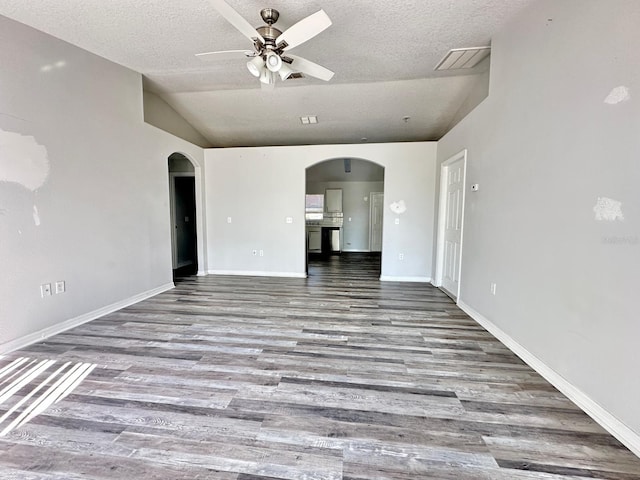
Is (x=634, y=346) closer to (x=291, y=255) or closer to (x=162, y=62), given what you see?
(x=291, y=255)

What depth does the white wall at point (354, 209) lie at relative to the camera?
931 cm

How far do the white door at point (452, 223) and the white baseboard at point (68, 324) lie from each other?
4.56 m

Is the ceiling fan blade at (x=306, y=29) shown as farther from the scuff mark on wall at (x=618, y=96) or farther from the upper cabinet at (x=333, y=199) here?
the upper cabinet at (x=333, y=199)

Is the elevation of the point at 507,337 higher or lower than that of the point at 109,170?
lower

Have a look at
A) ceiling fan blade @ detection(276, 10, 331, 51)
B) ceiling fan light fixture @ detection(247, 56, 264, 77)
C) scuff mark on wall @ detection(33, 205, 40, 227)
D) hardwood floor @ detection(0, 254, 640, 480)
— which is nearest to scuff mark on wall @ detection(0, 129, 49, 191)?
scuff mark on wall @ detection(33, 205, 40, 227)

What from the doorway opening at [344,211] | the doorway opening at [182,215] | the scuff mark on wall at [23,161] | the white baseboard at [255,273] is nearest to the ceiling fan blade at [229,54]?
the scuff mark on wall at [23,161]

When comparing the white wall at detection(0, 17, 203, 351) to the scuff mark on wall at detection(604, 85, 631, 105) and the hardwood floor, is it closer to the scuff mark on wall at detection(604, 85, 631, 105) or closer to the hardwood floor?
the hardwood floor

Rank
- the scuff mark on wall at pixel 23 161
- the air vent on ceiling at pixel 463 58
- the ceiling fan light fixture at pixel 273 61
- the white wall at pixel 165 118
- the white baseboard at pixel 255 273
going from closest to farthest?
the scuff mark on wall at pixel 23 161
the ceiling fan light fixture at pixel 273 61
the air vent on ceiling at pixel 463 58
the white wall at pixel 165 118
the white baseboard at pixel 255 273

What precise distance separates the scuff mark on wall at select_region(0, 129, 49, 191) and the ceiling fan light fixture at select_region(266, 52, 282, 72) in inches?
93.0

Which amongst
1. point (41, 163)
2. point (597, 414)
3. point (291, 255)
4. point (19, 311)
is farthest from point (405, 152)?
point (19, 311)

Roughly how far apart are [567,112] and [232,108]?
504 centimetres

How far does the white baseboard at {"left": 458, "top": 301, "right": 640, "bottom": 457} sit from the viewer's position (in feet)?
5.04

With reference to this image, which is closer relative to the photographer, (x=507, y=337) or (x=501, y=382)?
(x=501, y=382)

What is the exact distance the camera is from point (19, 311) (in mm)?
2619
